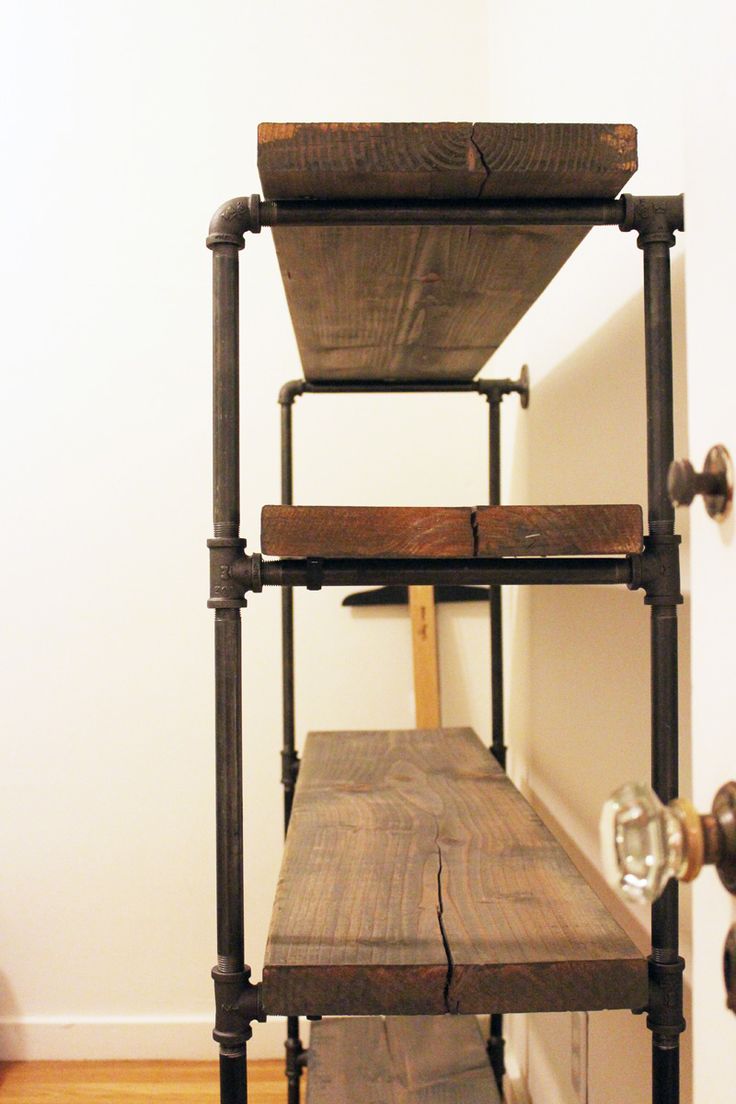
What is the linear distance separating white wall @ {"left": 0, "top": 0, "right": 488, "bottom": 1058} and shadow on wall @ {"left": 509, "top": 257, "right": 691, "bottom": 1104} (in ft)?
1.83

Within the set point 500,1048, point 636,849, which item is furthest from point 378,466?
point 636,849

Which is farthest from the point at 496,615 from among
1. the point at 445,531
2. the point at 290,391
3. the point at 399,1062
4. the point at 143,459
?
the point at 445,531

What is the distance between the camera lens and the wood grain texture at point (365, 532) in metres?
0.75

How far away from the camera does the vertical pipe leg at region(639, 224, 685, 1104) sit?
2.53 ft

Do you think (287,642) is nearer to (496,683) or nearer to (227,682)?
(496,683)

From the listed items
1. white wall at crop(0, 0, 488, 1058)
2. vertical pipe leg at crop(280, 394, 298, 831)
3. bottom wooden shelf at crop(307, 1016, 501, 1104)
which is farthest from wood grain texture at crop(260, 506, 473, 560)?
white wall at crop(0, 0, 488, 1058)

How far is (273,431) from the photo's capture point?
202cm

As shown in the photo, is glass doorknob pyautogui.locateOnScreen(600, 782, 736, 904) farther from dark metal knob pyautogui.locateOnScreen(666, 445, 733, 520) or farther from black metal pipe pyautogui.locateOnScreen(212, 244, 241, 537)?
black metal pipe pyautogui.locateOnScreen(212, 244, 241, 537)

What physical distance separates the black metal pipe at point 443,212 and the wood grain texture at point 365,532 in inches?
8.8

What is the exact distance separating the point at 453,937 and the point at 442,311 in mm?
715

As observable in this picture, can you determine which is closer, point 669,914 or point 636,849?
point 636,849

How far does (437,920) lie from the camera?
785 millimetres

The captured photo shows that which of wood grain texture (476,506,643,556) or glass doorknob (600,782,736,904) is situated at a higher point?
wood grain texture (476,506,643,556)

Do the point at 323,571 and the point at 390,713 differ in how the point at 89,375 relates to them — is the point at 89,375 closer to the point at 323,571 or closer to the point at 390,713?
the point at 390,713
